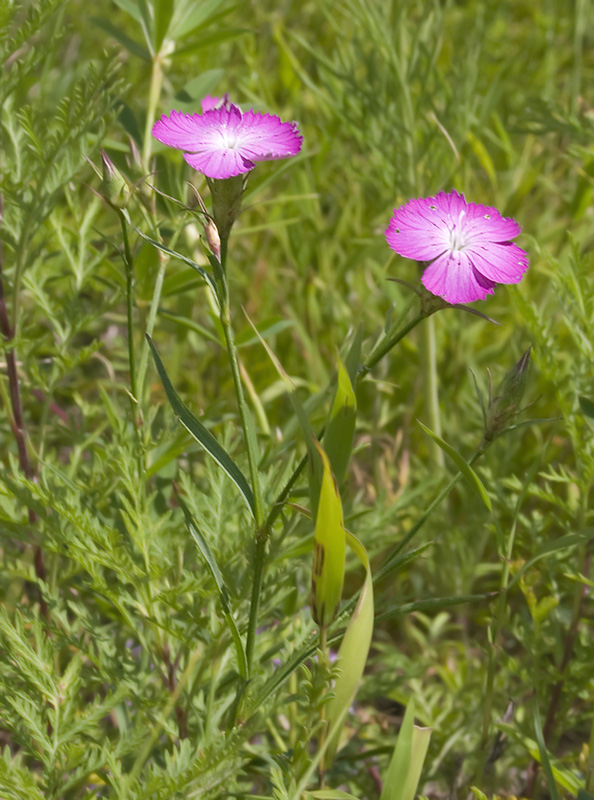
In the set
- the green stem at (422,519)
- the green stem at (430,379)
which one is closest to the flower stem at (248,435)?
the green stem at (422,519)

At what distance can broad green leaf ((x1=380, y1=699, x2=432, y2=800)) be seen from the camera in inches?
27.0

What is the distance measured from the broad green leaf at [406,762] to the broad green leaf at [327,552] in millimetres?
141

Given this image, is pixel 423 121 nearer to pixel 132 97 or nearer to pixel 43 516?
pixel 132 97

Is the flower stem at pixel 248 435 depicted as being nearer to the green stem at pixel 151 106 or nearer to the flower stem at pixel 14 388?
the flower stem at pixel 14 388

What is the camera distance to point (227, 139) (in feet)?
2.07

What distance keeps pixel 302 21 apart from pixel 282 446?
1.70 metres

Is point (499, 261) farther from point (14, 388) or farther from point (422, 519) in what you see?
point (14, 388)

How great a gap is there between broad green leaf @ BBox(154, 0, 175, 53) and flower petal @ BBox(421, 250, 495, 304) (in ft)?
2.17

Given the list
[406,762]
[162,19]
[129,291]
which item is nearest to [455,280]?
[129,291]

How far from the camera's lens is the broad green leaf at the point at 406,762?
69 cm

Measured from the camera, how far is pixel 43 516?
79cm

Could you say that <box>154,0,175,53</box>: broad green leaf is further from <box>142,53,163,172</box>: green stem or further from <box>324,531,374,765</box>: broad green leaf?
<box>324,531,374,765</box>: broad green leaf

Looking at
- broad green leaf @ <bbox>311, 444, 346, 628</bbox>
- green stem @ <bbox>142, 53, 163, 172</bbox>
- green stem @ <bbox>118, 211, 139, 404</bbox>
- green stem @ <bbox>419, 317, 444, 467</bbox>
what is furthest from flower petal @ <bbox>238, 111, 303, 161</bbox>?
green stem @ <bbox>419, 317, 444, 467</bbox>

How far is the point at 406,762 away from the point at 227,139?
52 cm
